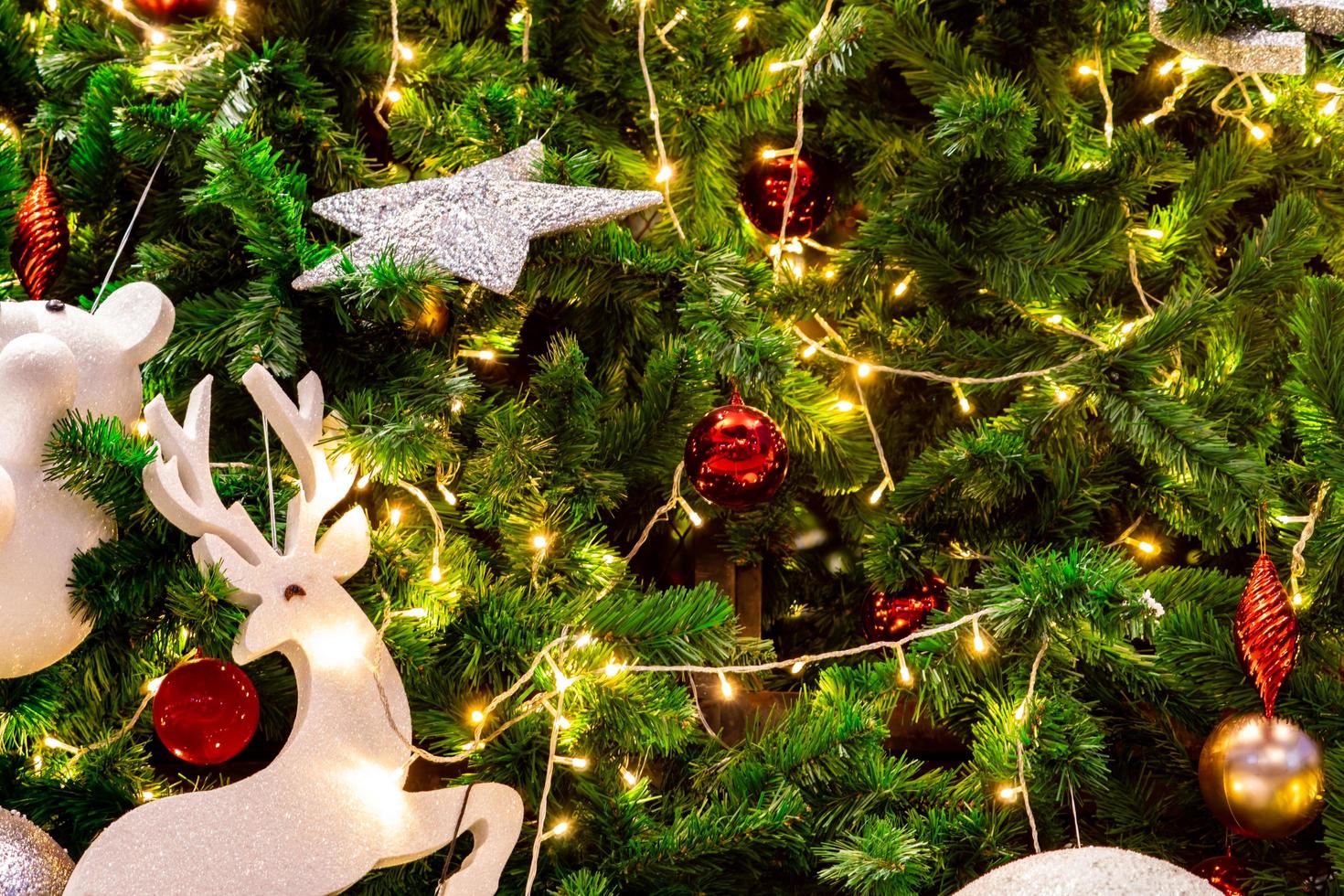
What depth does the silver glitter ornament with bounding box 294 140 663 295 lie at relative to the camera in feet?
2.61

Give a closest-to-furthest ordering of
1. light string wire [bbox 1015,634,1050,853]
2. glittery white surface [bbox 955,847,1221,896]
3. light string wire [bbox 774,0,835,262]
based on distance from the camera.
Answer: glittery white surface [bbox 955,847,1221,896] < light string wire [bbox 1015,634,1050,853] < light string wire [bbox 774,0,835,262]

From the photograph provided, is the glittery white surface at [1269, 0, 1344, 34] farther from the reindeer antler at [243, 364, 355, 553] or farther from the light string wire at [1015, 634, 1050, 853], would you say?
the reindeer antler at [243, 364, 355, 553]

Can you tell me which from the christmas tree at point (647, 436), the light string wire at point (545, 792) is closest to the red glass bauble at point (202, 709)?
the christmas tree at point (647, 436)

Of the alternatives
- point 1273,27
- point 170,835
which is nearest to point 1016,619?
point 1273,27

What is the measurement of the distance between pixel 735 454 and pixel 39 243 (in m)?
0.48

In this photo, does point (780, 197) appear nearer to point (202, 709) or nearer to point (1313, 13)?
point (1313, 13)

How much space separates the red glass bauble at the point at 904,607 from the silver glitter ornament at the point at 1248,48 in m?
0.40

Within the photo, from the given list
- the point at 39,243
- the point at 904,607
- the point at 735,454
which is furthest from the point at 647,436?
the point at 39,243

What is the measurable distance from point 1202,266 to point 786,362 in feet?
1.34

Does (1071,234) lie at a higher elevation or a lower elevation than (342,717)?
higher

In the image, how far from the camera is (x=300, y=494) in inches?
30.3

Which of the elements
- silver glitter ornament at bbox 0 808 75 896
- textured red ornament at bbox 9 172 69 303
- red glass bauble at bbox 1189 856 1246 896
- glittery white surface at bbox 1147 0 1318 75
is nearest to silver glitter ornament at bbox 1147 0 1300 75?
glittery white surface at bbox 1147 0 1318 75

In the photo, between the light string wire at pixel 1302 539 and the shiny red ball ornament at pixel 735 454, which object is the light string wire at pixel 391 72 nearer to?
the shiny red ball ornament at pixel 735 454

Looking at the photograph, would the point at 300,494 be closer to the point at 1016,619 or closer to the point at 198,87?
the point at 198,87
